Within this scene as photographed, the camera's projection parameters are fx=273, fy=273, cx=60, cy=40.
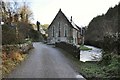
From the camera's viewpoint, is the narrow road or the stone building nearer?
the narrow road

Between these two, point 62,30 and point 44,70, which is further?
point 62,30

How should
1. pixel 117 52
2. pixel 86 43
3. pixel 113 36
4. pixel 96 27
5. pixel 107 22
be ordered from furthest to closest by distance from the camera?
pixel 86 43 < pixel 96 27 < pixel 107 22 < pixel 113 36 < pixel 117 52

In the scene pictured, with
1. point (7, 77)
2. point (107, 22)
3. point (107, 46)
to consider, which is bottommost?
point (7, 77)

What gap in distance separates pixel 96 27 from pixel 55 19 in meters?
20.2

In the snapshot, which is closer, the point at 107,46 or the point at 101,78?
the point at 101,78

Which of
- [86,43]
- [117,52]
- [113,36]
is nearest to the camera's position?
[117,52]

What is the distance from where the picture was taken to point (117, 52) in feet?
59.7

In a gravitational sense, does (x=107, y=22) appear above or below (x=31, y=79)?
above

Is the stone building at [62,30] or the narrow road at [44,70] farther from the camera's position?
the stone building at [62,30]

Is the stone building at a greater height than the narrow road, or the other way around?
the stone building

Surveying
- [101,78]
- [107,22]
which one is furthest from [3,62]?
[107,22]

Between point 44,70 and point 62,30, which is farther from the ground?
point 62,30

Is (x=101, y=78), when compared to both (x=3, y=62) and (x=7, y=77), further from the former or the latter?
(x=3, y=62)

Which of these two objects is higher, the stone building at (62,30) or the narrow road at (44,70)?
the stone building at (62,30)
